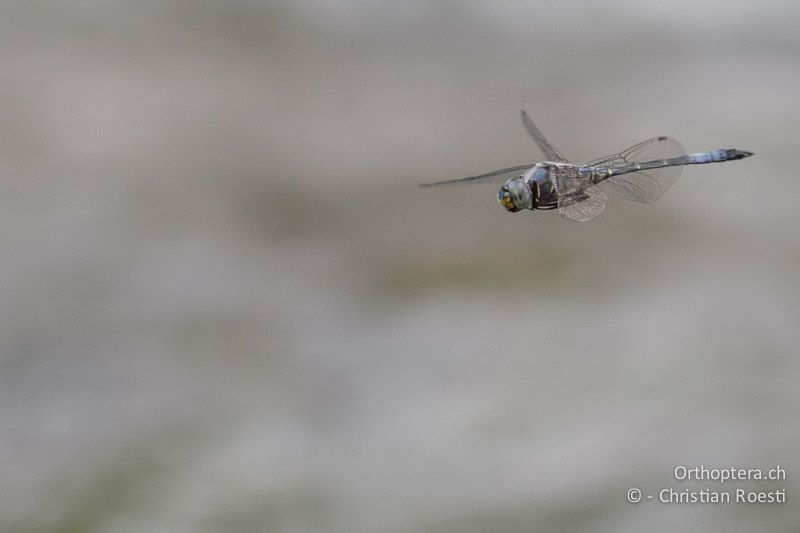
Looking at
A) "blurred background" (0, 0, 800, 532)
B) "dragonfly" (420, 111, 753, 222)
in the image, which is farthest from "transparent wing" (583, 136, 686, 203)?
"blurred background" (0, 0, 800, 532)

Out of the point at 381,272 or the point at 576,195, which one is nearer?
the point at 576,195

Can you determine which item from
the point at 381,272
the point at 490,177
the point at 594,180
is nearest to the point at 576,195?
the point at 594,180

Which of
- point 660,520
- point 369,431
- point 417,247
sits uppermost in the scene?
point 417,247

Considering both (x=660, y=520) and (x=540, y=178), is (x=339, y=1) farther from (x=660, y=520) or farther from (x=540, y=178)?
(x=540, y=178)

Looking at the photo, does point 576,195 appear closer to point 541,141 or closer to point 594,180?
point 594,180

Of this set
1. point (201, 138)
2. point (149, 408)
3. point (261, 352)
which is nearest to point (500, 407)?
point (261, 352)

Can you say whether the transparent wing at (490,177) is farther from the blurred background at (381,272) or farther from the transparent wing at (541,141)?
the blurred background at (381,272)
